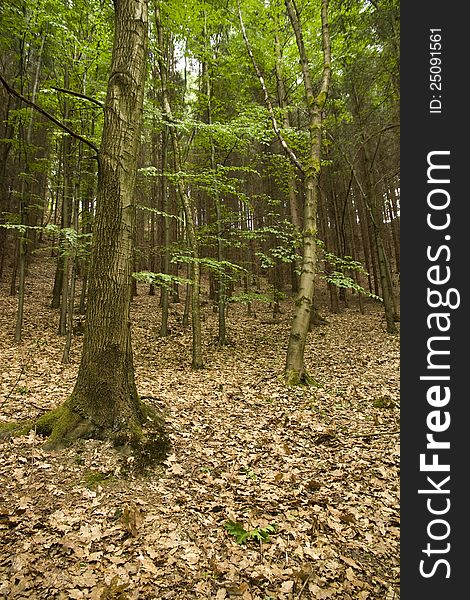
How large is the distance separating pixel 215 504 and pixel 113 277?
112 inches

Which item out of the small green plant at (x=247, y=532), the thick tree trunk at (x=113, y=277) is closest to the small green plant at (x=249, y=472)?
the small green plant at (x=247, y=532)

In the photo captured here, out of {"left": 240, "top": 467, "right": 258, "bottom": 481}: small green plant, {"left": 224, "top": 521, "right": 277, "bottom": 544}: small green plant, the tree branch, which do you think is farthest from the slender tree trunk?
{"left": 224, "top": 521, "right": 277, "bottom": 544}: small green plant

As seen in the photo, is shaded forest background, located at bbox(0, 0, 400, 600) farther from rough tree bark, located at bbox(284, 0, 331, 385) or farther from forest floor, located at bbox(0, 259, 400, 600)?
rough tree bark, located at bbox(284, 0, 331, 385)

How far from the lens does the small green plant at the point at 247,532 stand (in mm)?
3129

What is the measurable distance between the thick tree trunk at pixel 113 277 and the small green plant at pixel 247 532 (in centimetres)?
161

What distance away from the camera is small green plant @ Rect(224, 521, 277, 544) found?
10.3ft

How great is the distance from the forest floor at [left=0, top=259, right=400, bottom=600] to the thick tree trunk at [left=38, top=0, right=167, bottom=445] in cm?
35

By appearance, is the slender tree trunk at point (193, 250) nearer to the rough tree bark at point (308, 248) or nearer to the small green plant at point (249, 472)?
the rough tree bark at point (308, 248)

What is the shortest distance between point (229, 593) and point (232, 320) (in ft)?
45.7

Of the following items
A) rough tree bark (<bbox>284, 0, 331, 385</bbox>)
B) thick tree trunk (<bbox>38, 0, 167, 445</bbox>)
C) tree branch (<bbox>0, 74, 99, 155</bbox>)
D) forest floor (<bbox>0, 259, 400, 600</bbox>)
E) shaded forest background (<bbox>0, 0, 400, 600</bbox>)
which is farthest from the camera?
rough tree bark (<bbox>284, 0, 331, 385</bbox>)

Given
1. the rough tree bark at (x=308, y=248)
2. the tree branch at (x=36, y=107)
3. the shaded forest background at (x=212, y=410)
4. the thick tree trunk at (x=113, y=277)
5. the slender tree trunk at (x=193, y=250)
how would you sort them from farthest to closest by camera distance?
1. the slender tree trunk at (x=193, y=250)
2. the rough tree bark at (x=308, y=248)
3. the thick tree trunk at (x=113, y=277)
4. the tree branch at (x=36, y=107)
5. the shaded forest background at (x=212, y=410)

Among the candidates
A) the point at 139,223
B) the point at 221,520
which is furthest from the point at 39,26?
the point at 139,223

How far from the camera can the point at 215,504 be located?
3615 millimetres

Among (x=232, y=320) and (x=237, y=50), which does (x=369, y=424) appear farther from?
(x=237, y=50)
